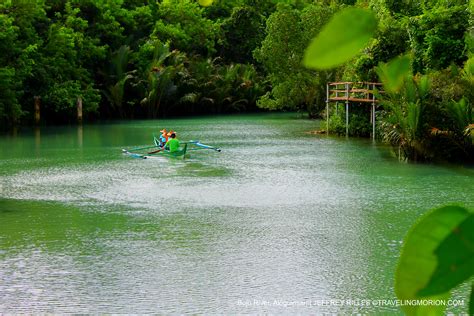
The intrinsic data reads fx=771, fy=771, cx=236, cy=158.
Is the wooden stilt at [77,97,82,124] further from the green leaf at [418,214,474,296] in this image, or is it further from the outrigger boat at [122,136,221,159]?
the green leaf at [418,214,474,296]

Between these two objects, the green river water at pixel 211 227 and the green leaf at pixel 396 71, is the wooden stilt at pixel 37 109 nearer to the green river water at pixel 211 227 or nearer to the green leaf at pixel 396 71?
the green river water at pixel 211 227

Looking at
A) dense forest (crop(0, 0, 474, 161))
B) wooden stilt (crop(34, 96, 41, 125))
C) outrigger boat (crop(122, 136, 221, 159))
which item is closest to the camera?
dense forest (crop(0, 0, 474, 161))

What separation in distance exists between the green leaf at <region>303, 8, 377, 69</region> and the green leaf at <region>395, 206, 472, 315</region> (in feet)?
0.24

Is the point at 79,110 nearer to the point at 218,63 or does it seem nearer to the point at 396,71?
the point at 218,63

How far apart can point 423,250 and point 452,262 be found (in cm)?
1

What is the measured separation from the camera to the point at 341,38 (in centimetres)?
31

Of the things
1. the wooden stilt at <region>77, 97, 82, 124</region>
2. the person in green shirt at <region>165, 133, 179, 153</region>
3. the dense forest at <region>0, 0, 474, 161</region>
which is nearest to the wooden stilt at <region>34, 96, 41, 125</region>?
the dense forest at <region>0, 0, 474, 161</region>

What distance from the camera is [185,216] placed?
9.10m

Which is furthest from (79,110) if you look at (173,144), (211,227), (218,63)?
(211,227)

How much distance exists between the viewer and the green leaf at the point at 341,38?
30 centimetres

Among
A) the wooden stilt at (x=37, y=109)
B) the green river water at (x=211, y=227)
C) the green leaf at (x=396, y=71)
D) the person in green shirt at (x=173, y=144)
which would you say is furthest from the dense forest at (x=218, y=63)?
the green leaf at (x=396, y=71)

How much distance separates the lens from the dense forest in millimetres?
13844

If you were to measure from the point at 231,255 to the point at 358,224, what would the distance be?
196 cm

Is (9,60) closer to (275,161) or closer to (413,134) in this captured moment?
(275,161)
